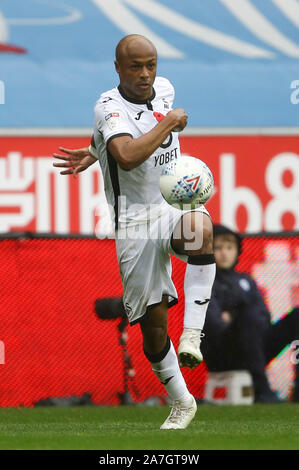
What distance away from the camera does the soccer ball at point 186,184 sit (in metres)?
5.93

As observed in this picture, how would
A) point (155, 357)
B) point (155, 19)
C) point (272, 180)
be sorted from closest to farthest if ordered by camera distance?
point (155, 357) < point (272, 180) < point (155, 19)

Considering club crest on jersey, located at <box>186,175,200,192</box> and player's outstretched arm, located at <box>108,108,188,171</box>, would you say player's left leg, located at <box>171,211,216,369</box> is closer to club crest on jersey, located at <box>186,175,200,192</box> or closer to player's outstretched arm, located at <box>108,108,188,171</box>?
club crest on jersey, located at <box>186,175,200,192</box>

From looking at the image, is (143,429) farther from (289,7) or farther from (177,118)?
(289,7)

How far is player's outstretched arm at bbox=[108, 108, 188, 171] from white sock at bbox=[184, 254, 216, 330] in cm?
61

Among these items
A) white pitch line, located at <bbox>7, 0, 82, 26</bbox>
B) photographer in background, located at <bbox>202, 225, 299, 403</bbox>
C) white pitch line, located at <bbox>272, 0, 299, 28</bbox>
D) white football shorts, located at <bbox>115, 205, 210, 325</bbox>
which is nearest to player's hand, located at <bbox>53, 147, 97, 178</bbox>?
white football shorts, located at <bbox>115, 205, 210, 325</bbox>

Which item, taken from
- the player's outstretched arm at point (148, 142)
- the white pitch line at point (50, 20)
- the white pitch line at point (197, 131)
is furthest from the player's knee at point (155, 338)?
the white pitch line at point (50, 20)

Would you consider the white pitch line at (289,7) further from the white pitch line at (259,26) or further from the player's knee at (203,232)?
the player's knee at (203,232)

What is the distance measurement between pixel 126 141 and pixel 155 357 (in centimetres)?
129

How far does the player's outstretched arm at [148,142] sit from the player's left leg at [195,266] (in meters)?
0.41

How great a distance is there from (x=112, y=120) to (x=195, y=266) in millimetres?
942

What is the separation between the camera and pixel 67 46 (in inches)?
546

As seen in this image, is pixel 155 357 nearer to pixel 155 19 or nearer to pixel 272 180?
pixel 272 180

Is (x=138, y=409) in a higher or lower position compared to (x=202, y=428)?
lower
